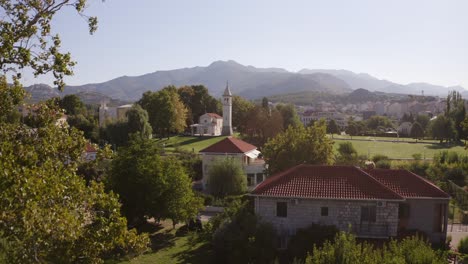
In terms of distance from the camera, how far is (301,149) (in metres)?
33.3

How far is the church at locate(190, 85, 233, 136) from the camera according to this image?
79938 millimetres

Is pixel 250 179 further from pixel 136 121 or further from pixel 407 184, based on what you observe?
pixel 136 121

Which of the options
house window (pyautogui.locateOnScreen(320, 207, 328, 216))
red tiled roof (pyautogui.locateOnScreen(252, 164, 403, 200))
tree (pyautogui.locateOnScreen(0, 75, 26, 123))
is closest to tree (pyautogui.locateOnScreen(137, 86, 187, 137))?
red tiled roof (pyautogui.locateOnScreen(252, 164, 403, 200))

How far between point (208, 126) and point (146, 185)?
2260 inches

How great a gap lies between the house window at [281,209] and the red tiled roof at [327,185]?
0.62 metres

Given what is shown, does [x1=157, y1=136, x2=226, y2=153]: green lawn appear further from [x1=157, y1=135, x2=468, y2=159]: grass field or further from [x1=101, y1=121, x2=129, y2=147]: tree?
[x1=101, y1=121, x2=129, y2=147]: tree

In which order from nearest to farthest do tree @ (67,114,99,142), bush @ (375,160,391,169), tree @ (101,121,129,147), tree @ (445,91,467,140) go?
bush @ (375,160,391,169), tree @ (101,121,129,147), tree @ (67,114,99,142), tree @ (445,91,467,140)

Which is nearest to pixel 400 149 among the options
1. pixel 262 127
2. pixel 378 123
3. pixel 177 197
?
pixel 262 127

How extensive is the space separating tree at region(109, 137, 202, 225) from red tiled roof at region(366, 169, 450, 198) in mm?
12414

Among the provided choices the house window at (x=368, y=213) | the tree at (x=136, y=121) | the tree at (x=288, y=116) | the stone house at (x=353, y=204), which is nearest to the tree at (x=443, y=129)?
the tree at (x=288, y=116)

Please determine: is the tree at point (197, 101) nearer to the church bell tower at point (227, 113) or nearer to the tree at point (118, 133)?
the church bell tower at point (227, 113)

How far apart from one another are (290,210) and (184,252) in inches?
263

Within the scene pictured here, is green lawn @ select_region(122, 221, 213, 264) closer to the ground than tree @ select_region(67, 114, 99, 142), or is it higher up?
closer to the ground

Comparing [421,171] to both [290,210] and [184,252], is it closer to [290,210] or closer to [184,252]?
[290,210]
